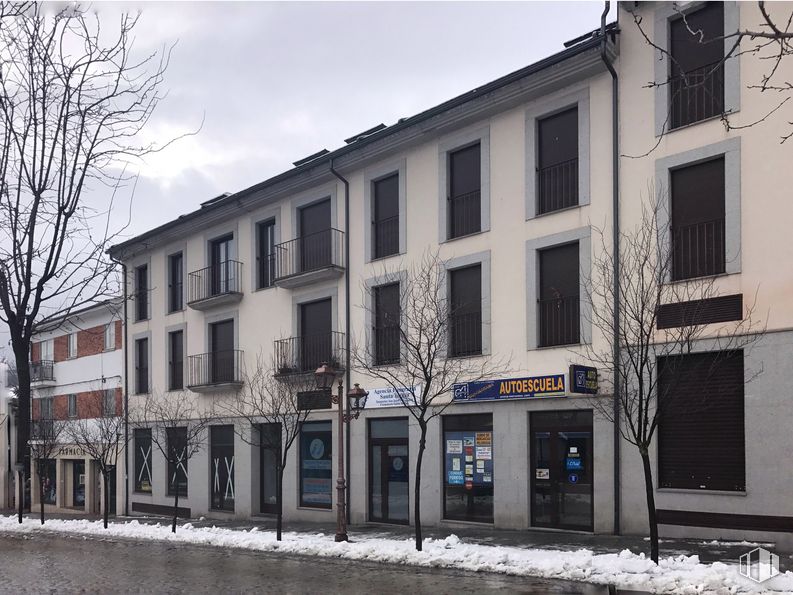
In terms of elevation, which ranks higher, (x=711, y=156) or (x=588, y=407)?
(x=711, y=156)

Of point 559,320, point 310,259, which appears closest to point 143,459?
point 310,259

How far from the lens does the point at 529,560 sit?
1262 centimetres

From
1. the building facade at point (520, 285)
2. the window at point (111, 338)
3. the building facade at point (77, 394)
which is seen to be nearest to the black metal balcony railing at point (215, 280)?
the building facade at point (520, 285)

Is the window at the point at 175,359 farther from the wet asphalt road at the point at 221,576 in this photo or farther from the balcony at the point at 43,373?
the balcony at the point at 43,373

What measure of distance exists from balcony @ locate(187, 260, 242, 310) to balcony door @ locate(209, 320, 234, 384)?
0.76 m

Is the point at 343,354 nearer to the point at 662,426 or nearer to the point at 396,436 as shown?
the point at 396,436

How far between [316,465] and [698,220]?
1214cm

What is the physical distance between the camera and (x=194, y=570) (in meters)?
14.0

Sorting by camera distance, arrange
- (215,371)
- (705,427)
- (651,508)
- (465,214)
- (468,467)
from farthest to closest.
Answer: (215,371)
(465,214)
(468,467)
(705,427)
(651,508)

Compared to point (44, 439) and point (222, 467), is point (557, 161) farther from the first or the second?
point (44, 439)

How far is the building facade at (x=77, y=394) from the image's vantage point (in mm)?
31527

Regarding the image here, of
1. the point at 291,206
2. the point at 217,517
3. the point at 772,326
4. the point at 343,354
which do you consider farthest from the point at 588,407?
the point at 217,517

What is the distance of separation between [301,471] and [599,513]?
9561mm

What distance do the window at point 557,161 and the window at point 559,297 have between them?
986mm
